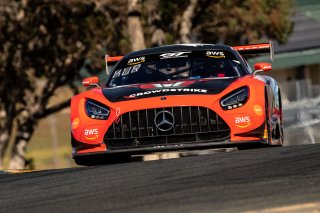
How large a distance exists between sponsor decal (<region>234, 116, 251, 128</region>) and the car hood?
1.12 ft

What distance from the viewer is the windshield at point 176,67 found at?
1232 centimetres

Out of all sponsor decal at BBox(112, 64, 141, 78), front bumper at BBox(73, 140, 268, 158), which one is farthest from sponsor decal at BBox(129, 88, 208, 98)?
sponsor decal at BBox(112, 64, 141, 78)

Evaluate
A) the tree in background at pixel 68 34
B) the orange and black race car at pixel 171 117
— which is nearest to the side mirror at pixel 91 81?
the orange and black race car at pixel 171 117

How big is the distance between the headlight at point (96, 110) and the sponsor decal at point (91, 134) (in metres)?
0.14

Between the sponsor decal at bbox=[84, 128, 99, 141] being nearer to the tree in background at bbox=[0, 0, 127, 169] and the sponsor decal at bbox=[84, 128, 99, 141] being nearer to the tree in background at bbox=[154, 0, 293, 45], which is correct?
the tree in background at bbox=[0, 0, 127, 169]

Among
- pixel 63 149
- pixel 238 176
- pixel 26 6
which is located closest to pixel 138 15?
pixel 26 6

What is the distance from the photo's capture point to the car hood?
11.0 m

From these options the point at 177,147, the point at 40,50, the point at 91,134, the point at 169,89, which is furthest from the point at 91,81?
the point at 40,50

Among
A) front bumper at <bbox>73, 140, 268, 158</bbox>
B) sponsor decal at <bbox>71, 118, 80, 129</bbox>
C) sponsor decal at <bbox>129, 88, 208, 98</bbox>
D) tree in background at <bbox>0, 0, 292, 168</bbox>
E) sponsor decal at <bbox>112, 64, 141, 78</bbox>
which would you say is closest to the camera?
front bumper at <bbox>73, 140, 268, 158</bbox>

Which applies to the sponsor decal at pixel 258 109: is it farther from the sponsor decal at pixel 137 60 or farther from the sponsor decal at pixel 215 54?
the sponsor decal at pixel 137 60

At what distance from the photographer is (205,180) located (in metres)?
8.29

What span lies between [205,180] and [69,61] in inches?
1091

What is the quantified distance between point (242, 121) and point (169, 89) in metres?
0.82

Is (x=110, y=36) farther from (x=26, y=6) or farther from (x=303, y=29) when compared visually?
(x=303, y=29)
